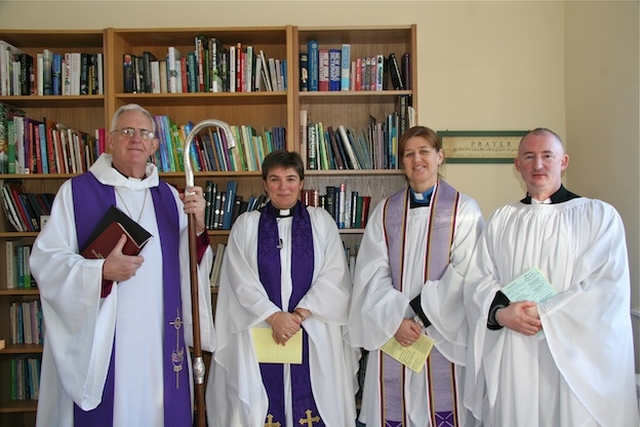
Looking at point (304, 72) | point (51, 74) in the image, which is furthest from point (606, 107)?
point (51, 74)

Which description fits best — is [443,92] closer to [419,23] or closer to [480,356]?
[419,23]

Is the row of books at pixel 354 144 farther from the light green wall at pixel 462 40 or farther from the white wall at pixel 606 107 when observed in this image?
the white wall at pixel 606 107

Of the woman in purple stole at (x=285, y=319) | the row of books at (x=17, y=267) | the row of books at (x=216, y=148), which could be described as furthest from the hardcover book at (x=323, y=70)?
the row of books at (x=17, y=267)

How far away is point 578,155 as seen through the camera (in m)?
3.88

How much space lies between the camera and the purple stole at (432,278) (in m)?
2.68

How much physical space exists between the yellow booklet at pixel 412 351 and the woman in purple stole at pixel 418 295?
2cm

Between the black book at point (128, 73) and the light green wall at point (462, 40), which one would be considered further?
the light green wall at point (462, 40)

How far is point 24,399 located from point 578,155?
437cm

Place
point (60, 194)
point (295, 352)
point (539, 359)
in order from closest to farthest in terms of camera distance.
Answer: point (539, 359), point (60, 194), point (295, 352)

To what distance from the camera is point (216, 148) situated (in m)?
3.86

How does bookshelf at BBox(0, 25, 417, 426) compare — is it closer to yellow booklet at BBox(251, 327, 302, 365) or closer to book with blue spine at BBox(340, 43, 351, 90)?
book with blue spine at BBox(340, 43, 351, 90)

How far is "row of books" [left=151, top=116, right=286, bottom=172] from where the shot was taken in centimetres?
383

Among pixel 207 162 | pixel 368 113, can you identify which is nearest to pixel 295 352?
pixel 207 162

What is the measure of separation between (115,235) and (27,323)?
1941 mm
